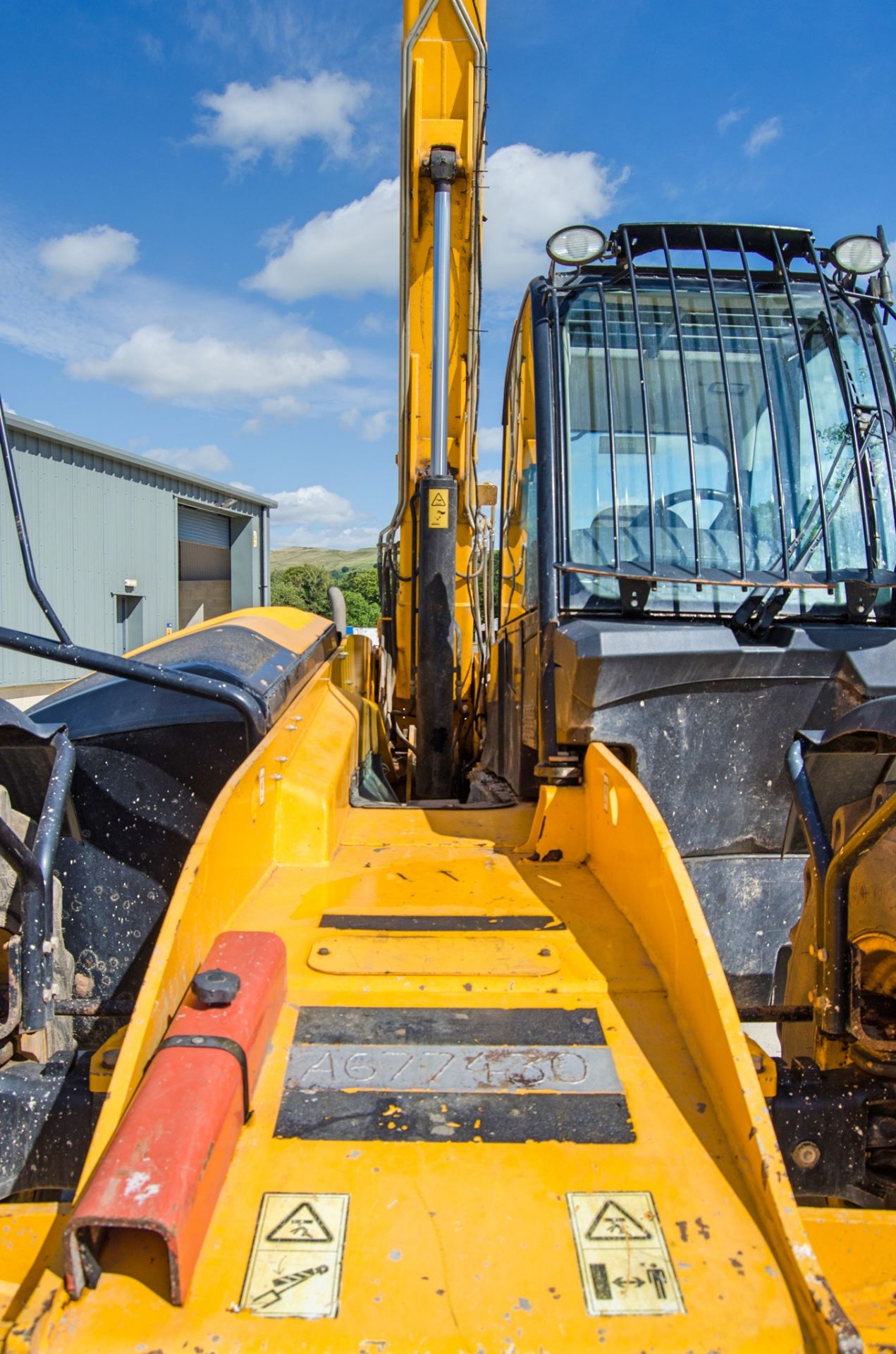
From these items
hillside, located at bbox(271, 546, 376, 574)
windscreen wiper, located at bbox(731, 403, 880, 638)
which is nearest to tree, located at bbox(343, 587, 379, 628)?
windscreen wiper, located at bbox(731, 403, 880, 638)

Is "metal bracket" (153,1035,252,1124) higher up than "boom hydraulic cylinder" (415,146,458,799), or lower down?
lower down

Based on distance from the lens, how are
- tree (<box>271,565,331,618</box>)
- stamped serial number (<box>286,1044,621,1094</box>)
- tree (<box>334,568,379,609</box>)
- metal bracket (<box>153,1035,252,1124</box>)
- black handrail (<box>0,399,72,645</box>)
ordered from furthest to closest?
tree (<box>271,565,331,618</box>)
tree (<box>334,568,379,609</box>)
black handrail (<box>0,399,72,645</box>)
stamped serial number (<box>286,1044,621,1094</box>)
metal bracket (<box>153,1035,252,1124</box>)

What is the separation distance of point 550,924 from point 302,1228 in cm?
97

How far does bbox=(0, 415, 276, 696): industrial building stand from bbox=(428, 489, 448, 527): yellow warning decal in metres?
11.1

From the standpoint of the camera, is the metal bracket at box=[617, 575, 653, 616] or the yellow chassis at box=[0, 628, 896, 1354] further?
the metal bracket at box=[617, 575, 653, 616]

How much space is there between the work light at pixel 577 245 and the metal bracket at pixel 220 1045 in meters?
2.58

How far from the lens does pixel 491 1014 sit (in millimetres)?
1884

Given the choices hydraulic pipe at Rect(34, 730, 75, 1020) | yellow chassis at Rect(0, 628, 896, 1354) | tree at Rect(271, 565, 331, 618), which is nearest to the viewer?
yellow chassis at Rect(0, 628, 896, 1354)

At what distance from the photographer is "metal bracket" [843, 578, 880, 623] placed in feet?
8.33

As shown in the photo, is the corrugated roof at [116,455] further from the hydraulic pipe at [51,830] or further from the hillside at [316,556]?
the hillside at [316,556]

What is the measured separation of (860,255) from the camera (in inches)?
116

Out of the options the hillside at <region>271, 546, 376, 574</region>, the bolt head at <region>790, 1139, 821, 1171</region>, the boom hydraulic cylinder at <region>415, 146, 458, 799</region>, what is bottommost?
the bolt head at <region>790, 1139, 821, 1171</region>

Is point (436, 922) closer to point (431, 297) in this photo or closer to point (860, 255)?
point (860, 255)

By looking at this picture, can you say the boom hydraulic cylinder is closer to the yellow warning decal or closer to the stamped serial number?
the yellow warning decal
